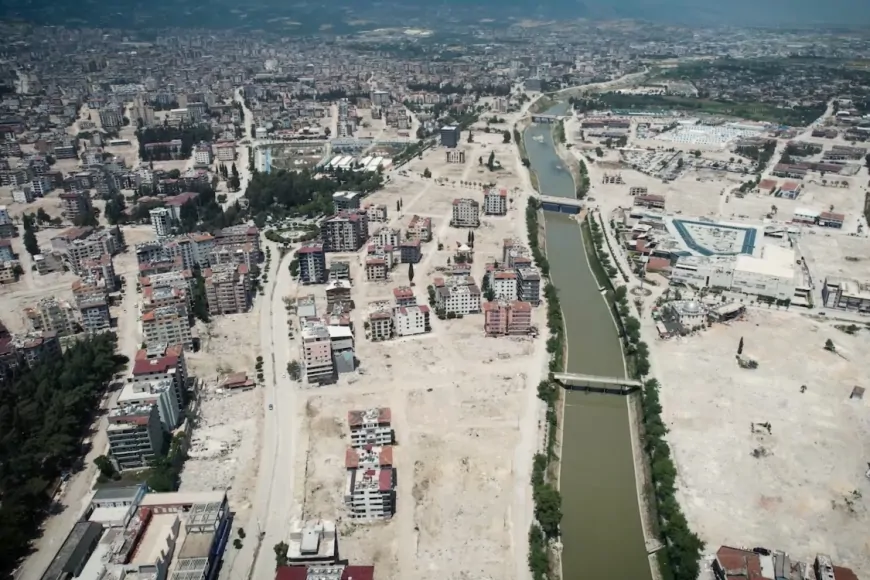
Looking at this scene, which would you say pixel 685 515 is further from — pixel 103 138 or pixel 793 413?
pixel 103 138

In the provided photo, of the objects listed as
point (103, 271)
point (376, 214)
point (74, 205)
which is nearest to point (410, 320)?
point (103, 271)

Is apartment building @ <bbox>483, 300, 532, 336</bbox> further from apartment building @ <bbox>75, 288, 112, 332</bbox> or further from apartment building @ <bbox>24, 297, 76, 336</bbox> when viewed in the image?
apartment building @ <bbox>24, 297, 76, 336</bbox>

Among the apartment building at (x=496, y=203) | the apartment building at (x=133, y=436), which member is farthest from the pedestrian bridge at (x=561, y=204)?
the apartment building at (x=133, y=436)

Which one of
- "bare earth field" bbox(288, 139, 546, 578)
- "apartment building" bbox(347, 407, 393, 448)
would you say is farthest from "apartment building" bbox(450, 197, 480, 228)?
"apartment building" bbox(347, 407, 393, 448)

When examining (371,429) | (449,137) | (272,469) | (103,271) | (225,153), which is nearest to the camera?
(272,469)

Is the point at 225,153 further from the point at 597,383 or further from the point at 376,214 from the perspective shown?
the point at 597,383

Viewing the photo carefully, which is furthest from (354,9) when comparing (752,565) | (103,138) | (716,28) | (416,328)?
(752,565)
